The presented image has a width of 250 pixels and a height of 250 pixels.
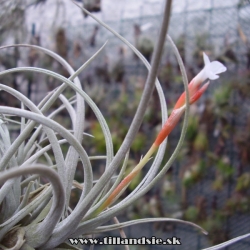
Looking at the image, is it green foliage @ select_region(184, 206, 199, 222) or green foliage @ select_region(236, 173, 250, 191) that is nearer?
green foliage @ select_region(236, 173, 250, 191)

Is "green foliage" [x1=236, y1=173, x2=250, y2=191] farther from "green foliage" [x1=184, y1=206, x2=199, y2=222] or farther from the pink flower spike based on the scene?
the pink flower spike

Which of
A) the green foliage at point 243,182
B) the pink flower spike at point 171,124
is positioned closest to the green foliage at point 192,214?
the green foliage at point 243,182

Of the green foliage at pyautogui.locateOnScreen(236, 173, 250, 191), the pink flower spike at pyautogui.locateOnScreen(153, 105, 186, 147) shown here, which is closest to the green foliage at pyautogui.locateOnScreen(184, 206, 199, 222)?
the green foliage at pyautogui.locateOnScreen(236, 173, 250, 191)

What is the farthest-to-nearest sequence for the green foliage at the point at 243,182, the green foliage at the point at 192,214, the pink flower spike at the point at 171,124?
1. the green foliage at the point at 192,214
2. the green foliage at the point at 243,182
3. the pink flower spike at the point at 171,124

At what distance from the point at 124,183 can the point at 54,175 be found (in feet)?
0.26

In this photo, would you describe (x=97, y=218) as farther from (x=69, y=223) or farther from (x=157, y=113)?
(x=157, y=113)

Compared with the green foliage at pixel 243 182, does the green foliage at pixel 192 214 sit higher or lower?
lower

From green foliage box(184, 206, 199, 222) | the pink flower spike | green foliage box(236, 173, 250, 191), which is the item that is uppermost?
the pink flower spike

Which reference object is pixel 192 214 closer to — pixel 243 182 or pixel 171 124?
pixel 243 182

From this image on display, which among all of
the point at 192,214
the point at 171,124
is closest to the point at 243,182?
the point at 192,214

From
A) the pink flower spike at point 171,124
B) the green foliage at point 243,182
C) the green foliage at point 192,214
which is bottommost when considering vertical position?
the green foliage at point 192,214

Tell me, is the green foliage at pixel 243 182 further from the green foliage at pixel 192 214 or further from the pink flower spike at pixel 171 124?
the pink flower spike at pixel 171 124

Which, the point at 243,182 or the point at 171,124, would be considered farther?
the point at 243,182

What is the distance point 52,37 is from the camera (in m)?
1.41
